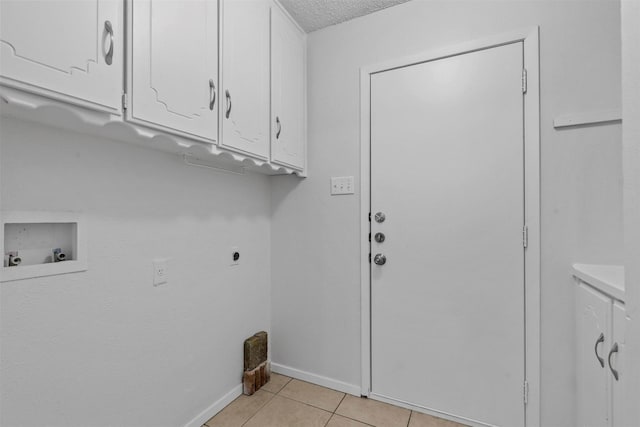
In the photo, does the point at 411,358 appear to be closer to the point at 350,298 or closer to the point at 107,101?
the point at 350,298

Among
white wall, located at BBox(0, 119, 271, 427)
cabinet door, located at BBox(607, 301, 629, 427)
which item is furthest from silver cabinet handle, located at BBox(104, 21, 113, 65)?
cabinet door, located at BBox(607, 301, 629, 427)

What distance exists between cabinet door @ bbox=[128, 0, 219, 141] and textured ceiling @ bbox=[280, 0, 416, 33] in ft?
2.22

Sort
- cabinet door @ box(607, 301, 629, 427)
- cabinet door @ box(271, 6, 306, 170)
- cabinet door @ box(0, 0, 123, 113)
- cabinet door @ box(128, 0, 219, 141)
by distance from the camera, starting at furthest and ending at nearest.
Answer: cabinet door @ box(271, 6, 306, 170), cabinet door @ box(128, 0, 219, 141), cabinet door @ box(607, 301, 629, 427), cabinet door @ box(0, 0, 123, 113)

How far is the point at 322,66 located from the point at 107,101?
4.56 feet

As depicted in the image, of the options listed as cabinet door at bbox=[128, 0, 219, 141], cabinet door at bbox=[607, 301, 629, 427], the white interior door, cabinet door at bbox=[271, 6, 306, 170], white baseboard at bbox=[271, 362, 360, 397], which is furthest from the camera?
white baseboard at bbox=[271, 362, 360, 397]

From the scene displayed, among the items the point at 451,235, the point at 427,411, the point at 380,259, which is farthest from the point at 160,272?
the point at 427,411

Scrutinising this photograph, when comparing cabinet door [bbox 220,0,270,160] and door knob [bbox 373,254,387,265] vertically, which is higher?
cabinet door [bbox 220,0,270,160]

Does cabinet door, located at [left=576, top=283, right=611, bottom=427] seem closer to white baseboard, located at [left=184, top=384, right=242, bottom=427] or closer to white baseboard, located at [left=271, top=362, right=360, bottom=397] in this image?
white baseboard, located at [left=271, top=362, right=360, bottom=397]

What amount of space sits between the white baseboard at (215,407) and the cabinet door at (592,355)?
1.70 m

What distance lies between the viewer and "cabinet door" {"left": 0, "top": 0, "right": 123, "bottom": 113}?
716mm

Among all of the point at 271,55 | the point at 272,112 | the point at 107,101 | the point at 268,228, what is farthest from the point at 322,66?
the point at 107,101

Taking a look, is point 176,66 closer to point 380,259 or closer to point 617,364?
point 380,259

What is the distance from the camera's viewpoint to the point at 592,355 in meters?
1.12

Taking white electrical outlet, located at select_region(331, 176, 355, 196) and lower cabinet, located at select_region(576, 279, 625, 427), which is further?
white electrical outlet, located at select_region(331, 176, 355, 196)
